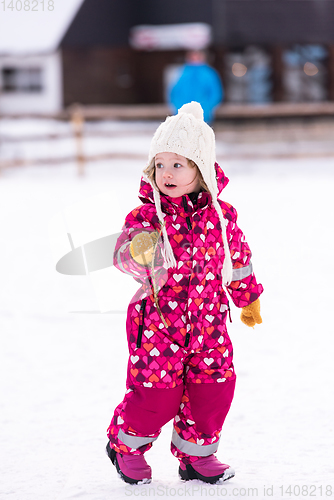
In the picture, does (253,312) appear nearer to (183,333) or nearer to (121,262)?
(183,333)

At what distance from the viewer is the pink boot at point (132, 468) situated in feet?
6.86

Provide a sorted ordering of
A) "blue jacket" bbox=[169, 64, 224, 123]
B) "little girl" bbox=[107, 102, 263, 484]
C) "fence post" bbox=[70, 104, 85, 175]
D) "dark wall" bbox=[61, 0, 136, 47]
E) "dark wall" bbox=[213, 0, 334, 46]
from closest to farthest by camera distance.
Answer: "little girl" bbox=[107, 102, 263, 484], "blue jacket" bbox=[169, 64, 224, 123], "fence post" bbox=[70, 104, 85, 175], "dark wall" bbox=[213, 0, 334, 46], "dark wall" bbox=[61, 0, 136, 47]

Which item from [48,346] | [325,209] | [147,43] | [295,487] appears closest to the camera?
[295,487]

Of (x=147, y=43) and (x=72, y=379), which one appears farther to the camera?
(x=147, y=43)

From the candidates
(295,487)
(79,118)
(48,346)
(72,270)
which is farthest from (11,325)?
(79,118)

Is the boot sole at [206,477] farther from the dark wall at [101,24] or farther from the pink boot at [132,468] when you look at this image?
the dark wall at [101,24]

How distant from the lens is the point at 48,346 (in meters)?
3.71

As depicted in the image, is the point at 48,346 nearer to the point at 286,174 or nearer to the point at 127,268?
the point at 127,268

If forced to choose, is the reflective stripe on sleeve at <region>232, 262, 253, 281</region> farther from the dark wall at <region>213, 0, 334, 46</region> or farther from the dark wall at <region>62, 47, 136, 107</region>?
the dark wall at <region>62, 47, 136, 107</region>

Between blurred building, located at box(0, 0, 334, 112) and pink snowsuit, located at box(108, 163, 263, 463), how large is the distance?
1460 centimetres

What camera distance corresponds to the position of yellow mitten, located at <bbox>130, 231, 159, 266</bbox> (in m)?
1.89

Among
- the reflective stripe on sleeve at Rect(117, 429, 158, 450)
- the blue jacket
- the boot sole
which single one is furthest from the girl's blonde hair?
the blue jacket

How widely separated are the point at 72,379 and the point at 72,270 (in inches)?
51.4

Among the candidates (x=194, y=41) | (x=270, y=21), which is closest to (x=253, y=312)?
(x=194, y=41)
